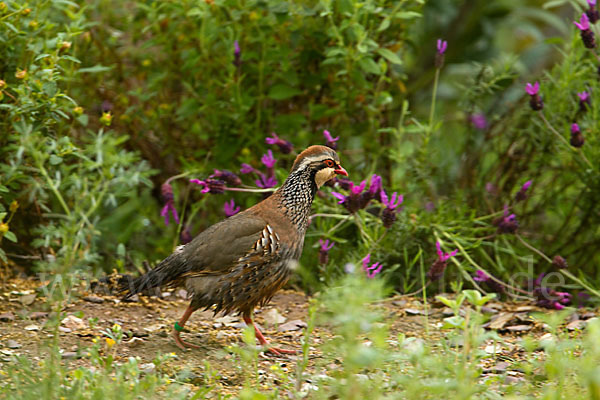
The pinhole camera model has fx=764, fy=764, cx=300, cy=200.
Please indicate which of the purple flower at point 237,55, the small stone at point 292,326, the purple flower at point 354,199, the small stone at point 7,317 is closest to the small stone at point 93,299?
the small stone at point 7,317

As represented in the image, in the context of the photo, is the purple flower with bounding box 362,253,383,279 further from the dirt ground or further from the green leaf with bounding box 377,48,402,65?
the green leaf with bounding box 377,48,402,65

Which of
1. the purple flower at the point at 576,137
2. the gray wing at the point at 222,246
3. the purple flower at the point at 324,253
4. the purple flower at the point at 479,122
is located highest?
the purple flower at the point at 576,137

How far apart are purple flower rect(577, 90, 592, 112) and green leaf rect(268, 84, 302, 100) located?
6.55ft

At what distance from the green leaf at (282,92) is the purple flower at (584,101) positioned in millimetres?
1996

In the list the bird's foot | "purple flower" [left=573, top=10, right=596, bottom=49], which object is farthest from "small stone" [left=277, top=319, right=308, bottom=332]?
"purple flower" [left=573, top=10, right=596, bottom=49]

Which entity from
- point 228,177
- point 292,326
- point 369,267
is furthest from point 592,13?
point 292,326

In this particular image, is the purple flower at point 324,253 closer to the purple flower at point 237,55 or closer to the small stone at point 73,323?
the purple flower at point 237,55

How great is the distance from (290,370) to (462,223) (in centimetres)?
191

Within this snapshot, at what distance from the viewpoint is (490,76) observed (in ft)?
19.8

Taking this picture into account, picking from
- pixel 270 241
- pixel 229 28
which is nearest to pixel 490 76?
pixel 229 28

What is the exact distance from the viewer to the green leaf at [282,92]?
5.59m

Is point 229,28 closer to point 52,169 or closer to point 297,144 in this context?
point 297,144

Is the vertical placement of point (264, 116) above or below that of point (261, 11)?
below

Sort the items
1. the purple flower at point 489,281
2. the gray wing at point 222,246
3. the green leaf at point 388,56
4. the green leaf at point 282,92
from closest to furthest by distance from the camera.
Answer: the gray wing at point 222,246 → the purple flower at point 489,281 → the green leaf at point 388,56 → the green leaf at point 282,92
